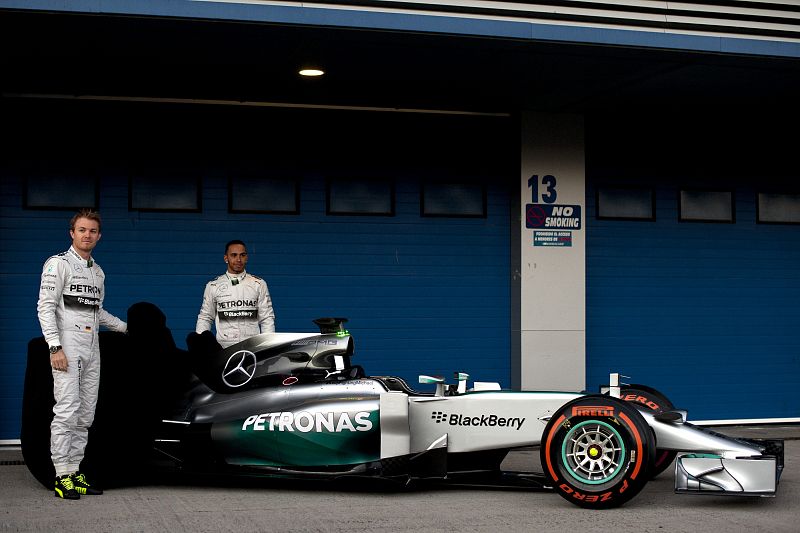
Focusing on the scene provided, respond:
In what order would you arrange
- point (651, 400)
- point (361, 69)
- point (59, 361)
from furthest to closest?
point (361, 69)
point (651, 400)
point (59, 361)

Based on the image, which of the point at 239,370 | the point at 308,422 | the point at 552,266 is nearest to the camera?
the point at 308,422

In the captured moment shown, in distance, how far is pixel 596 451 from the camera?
7.35 meters

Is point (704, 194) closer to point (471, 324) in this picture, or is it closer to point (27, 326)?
point (471, 324)

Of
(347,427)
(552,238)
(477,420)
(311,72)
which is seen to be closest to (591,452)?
(477,420)

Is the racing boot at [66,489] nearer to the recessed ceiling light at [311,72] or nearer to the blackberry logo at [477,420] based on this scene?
the blackberry logo at [477,420]

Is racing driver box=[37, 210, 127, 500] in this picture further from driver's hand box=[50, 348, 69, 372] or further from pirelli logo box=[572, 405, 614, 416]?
pirelli logo box=[572, 405, 614, 416]

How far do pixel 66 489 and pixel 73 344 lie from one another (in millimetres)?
1018

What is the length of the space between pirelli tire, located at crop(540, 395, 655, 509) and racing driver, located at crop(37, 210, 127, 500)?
3.29m

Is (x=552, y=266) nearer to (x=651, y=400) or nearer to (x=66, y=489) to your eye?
(x=651, y=400)

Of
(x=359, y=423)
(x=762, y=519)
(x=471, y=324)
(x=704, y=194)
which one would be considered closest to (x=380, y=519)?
(x=359, y=423)

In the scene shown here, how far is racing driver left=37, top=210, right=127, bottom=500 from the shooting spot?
7.75 m

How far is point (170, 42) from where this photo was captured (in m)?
9.33

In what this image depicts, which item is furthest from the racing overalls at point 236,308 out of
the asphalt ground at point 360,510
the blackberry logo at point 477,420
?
the blackberry logo at point 477,420

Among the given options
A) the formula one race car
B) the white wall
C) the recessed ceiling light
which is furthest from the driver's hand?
the white wall
